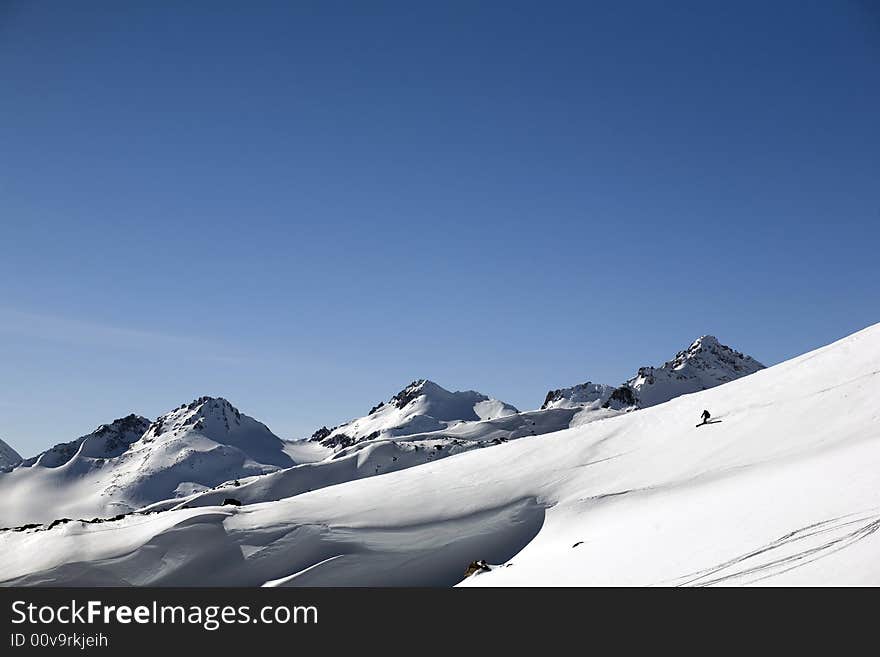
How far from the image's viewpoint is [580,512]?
32844 millimetres

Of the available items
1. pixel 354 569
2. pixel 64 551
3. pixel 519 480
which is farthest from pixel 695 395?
pixel 64 551

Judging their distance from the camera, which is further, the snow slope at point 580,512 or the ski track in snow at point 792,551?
the snow slope at point 580,512

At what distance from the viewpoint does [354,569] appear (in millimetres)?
33344

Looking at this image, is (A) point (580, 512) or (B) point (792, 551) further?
(A) point (580, 512)

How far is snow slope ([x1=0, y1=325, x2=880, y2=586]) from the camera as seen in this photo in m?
21.7

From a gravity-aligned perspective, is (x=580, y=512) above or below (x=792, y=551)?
above

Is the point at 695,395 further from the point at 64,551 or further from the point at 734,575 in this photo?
the point at 64,551

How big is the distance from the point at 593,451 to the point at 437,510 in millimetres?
8984

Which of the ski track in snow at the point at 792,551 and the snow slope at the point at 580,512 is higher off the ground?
the snow slope at the point at 580,512

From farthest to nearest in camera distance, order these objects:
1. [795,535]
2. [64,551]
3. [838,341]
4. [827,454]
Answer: [838,341] → [64,551] → [827,454] → [795,535]

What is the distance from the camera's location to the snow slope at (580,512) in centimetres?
2169

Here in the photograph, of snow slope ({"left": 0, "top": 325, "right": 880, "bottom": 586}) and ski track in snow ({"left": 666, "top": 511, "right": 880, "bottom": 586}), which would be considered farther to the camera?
snow slope ({"left": 0, "top": 325, "right": 880, "bottom": 586})

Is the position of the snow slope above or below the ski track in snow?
above
